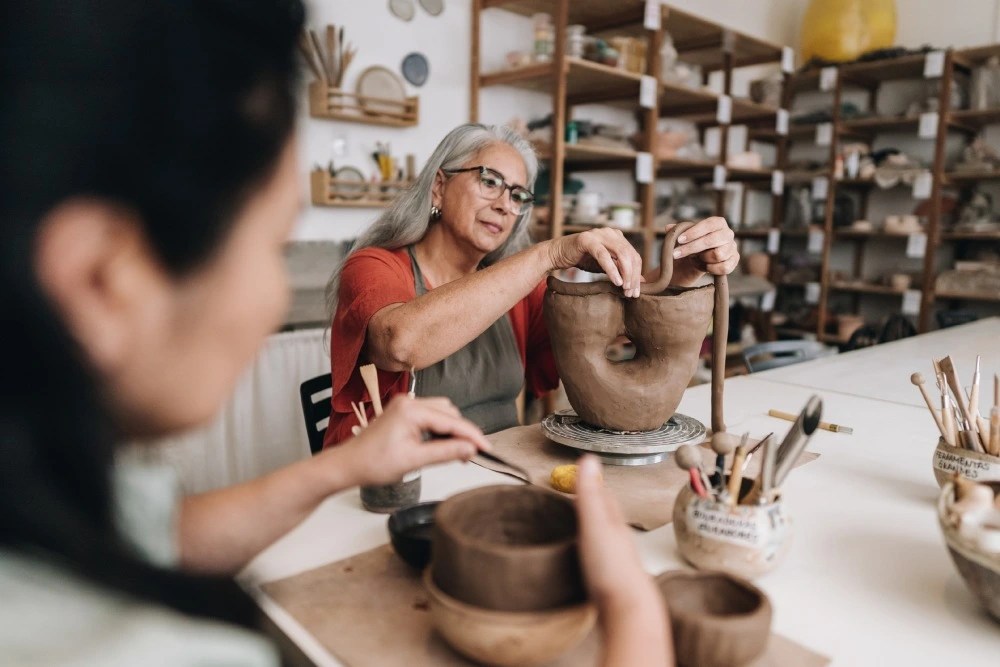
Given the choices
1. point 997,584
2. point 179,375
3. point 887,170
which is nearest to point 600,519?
point 179,375

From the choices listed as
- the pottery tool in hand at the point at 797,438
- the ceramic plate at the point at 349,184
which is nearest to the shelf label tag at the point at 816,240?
the ceramic plate at the point at 349,184

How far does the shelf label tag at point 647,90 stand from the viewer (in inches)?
151

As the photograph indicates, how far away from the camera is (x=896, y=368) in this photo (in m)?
2.29

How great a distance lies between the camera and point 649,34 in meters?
3.92

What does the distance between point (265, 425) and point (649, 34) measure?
2.90 meters

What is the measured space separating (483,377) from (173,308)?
1316 mm

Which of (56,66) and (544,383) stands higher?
(56,66)

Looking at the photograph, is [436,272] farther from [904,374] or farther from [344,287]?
[904,374]

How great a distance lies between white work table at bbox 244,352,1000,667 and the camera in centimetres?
75

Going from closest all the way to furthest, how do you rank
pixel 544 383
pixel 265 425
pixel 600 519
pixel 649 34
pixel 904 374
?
pixel 600 519 < pixel 544 383 < pixel 904 374 < pixel 265 425 < pixel 649 34

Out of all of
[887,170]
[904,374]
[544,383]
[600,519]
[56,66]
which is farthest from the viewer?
[887,170]

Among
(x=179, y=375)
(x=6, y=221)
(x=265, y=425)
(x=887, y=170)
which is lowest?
(x=265, y=425)

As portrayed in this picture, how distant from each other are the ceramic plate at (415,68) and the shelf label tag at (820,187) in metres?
3.08

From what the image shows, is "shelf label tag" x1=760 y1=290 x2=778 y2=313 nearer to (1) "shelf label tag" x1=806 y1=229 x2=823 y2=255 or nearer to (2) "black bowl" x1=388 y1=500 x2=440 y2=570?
(1) "shelf label tag" x1=806 y1=229 x2=823 y2=255
